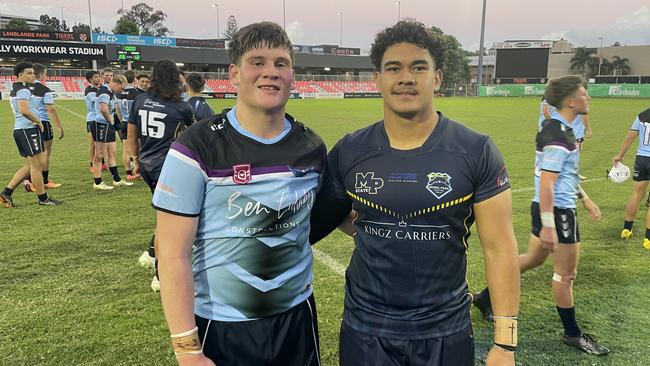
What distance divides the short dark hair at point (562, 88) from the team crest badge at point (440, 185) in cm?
235

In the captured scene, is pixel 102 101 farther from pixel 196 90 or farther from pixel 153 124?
pixel 153 124

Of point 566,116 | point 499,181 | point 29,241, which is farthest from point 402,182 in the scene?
point 29,241

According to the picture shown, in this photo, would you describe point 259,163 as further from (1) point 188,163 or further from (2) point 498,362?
(2) point 498,362

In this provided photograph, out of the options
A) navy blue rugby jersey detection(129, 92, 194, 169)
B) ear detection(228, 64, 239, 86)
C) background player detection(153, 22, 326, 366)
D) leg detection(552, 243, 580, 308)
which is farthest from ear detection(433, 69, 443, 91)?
navy blue rugby jersey detection(129, 92, 194, 169)

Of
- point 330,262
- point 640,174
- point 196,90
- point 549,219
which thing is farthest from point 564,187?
point 196,90

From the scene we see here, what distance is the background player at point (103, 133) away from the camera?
9.34 m

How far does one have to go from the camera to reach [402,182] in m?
1.92

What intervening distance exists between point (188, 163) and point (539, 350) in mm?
3178

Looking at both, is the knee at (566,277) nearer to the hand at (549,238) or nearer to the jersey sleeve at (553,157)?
the hand at (549,238)

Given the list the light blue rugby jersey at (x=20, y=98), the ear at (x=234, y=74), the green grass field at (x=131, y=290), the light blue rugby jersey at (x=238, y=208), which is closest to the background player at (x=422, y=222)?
the light blue rugby jersey at (x=238, y=208)

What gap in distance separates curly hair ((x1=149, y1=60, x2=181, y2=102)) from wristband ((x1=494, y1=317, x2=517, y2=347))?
14.2 feet

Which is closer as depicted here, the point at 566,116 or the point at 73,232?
the point at 566,116

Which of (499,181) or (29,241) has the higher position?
(499,181)

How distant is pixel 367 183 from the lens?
1992 millimetres
